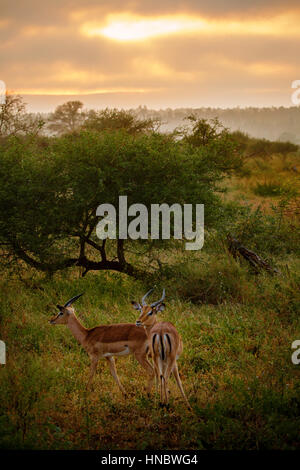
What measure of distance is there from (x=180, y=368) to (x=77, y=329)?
65.0 inches

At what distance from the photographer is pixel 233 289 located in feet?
34.5

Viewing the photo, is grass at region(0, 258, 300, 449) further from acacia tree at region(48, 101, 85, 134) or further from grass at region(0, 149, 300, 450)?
acacia tree at region(48, 101, 85, 134)

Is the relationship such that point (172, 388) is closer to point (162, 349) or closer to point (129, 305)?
point (162, 349)

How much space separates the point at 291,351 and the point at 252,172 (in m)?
24.7

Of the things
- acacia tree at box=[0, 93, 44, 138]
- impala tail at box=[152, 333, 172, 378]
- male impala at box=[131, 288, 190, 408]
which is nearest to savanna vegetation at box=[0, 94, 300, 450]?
male impala at box=[131, 288, 190, 408]

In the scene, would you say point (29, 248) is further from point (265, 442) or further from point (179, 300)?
point (265, 442)

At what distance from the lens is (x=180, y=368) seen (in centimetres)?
721

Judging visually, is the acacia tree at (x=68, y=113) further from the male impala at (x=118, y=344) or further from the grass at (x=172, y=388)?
the male impala at (x=118, y=344)

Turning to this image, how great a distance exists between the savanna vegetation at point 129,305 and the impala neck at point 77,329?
0.49 meters

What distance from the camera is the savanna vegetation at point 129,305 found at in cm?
546

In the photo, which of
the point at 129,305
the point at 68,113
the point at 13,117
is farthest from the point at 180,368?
the point at 68,113

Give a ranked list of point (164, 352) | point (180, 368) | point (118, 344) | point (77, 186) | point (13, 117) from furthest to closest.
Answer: point (13, 117)
point (77, 186)
point (180, 368)
point (118, 344)
point (164, 352)

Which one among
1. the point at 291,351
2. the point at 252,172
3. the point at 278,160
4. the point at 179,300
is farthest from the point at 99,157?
the point at 278,160

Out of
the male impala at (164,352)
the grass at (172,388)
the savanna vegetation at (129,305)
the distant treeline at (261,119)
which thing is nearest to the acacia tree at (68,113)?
the savanna vegetation at (129,305)
